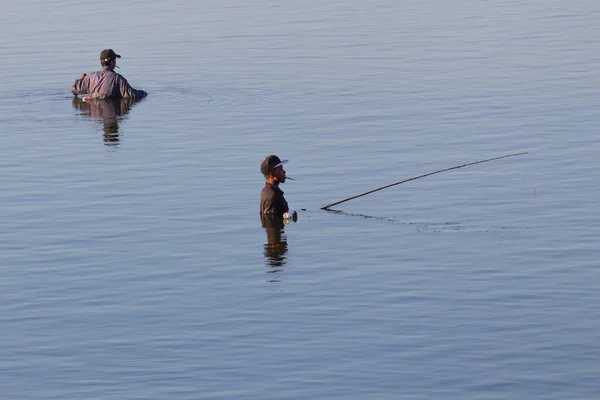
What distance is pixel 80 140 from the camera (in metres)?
26.1

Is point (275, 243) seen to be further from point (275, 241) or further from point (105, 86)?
point (105, 86)

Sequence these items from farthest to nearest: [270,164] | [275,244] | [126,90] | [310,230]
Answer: [126,90] < [270,164] < [310,230] < [275,244]

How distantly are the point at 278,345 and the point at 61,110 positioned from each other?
1701 centimetres

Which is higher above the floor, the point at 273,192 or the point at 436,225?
the point at 273,192

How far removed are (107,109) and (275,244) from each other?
41.7ft

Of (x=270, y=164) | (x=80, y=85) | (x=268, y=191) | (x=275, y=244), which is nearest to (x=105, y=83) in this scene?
(x=80, y=85)

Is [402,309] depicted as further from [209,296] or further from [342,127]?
[342,127]

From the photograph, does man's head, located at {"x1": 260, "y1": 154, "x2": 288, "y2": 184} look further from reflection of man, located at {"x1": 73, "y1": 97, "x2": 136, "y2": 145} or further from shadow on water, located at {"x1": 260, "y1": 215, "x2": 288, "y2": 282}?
reflection of man, located at {"x1": 73, "y1": 97, "x2": 136, "y2": 145}

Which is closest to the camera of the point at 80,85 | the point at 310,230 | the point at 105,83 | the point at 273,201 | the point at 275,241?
the point at 275,241

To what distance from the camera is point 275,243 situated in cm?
1809

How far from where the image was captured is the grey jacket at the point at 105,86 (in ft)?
98.0

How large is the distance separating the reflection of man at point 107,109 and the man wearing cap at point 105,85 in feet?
0.57

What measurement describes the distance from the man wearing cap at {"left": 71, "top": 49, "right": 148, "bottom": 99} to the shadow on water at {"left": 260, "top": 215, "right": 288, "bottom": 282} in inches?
450

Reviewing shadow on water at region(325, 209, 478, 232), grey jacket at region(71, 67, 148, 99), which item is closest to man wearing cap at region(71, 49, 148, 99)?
grey jacket at region(71, 67, 148, 99)
